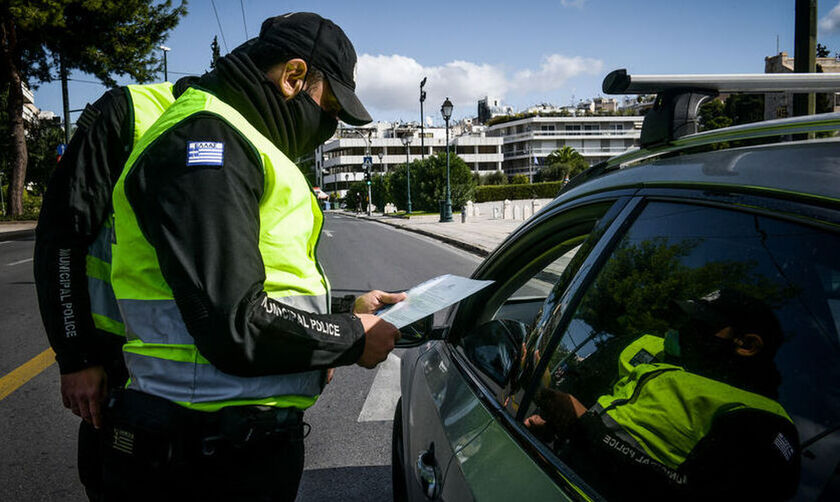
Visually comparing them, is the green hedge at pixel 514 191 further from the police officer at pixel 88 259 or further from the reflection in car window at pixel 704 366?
the reflection in car window at pixel 704 366

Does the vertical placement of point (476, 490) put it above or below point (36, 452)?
above

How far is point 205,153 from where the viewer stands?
4.00ft

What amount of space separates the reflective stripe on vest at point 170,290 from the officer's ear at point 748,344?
0.91 meters

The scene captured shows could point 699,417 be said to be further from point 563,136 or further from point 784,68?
point 563,136

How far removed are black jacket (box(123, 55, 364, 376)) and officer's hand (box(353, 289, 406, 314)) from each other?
1.35 feet

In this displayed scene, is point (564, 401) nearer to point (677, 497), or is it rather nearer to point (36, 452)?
point (677, 497)

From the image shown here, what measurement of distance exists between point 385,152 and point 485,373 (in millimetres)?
115899

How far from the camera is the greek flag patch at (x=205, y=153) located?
1210 millimetres

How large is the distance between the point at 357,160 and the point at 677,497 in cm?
11150

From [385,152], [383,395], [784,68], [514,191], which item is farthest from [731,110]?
[385,152]

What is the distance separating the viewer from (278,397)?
1.39m

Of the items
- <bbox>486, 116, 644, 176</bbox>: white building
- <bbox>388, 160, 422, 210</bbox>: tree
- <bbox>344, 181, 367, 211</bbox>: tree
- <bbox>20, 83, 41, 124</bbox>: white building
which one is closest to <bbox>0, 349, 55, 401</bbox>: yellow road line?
<bbox>20, 83, 41, 124</bbox>: white building

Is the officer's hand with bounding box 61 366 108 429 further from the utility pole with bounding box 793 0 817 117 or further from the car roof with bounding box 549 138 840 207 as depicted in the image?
the utility pole with bounding box 793 0 817 117

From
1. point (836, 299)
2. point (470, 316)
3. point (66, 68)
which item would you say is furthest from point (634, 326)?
point (66, 68)
